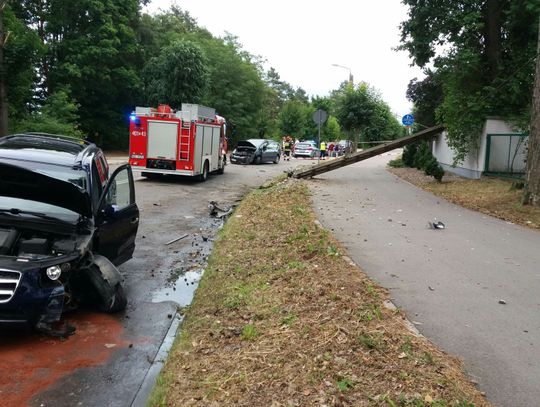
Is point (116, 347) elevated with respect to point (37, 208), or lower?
lower

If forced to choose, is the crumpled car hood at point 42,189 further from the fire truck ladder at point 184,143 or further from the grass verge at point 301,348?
the fire truck ladder at point 184,143

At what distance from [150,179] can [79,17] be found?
19.9m

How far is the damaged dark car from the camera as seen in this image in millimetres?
4680

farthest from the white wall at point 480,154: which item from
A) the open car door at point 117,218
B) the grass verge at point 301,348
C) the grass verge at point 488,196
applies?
the open car door at point 117,218

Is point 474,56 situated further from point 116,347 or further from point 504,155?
point 116,347

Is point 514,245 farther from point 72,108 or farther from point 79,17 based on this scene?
point 79,17

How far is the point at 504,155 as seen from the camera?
1914 cm

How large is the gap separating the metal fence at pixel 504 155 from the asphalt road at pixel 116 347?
537 inches

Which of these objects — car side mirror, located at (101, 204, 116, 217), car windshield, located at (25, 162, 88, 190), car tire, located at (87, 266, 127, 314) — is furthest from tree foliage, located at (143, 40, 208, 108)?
car tire, located at (87, 266, 127, 314)

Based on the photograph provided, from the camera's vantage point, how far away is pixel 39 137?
743 centimetres

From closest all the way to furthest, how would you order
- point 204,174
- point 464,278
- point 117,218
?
1. point 117,218
2. point 464,278
3. point 204,174

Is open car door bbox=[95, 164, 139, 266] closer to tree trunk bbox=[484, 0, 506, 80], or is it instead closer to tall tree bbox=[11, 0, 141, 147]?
tree trunk bbox=[484, 0, 506, 80]

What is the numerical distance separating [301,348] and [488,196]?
12.3 meters

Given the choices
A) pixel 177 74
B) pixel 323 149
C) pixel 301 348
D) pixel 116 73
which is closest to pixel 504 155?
pixel 301 348
